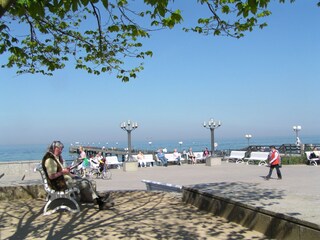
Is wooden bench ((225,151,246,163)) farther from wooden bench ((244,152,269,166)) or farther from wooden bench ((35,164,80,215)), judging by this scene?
wooden bench ((35,164,80,215))

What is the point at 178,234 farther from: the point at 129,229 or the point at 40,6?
the point at 40,6

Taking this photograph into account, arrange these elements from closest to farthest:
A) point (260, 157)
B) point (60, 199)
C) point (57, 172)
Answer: point (57, 172) → point (60, 199) → point (260, 157)

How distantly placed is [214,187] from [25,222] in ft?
12.6

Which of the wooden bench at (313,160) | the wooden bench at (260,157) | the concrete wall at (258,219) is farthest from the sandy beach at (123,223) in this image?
the wooden bench at (260,157)

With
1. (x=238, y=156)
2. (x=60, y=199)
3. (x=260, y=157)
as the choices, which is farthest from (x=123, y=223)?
(x=238, y=156)

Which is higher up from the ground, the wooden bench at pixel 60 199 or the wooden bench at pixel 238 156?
the wooden bench at pixel 238 156

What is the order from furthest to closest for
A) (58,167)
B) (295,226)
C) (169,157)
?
(169,157), (58,167), (295,226)

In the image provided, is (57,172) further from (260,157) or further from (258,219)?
(260,157)

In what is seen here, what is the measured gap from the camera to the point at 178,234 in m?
6.34

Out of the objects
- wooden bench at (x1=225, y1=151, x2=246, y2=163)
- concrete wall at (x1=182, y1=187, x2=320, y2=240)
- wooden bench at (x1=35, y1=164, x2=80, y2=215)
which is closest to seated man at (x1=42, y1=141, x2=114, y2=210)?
wooden bench at (x1=35, y1=164, x2=80, y2=215)

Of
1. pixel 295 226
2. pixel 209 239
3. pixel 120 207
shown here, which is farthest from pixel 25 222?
pixel 295 226

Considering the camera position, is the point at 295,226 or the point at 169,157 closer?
the point at 295,226

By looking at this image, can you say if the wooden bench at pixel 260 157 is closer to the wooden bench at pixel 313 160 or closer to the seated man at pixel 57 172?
the wooden bench at pixel 313 160

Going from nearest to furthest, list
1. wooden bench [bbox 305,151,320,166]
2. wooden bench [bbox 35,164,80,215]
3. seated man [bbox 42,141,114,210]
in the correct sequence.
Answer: seated man [bbox 42,141,114,210] < wooden bench [bbox 35,164,80,215] < wooden bench [bbox 305,151,320,166]
